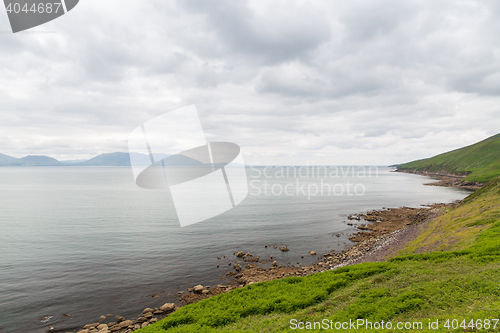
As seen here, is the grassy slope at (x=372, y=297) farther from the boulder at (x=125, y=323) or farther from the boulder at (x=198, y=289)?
the boulder at (x=198, y=289)

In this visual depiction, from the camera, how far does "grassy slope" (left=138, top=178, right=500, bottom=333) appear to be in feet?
45.2

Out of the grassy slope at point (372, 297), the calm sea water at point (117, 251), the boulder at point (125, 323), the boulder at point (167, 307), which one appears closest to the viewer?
the grassy slope at point (372, 297)

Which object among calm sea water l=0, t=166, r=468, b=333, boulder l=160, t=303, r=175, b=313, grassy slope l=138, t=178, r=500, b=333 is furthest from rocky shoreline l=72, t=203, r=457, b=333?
grassy slope l=138, t=178, r=500, b=333

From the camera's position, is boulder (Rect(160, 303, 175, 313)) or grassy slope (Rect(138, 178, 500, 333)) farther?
boulder (Rect(160, 303, 175, 313))

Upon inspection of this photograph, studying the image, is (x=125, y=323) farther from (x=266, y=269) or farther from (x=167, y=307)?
(x=266, y=269)

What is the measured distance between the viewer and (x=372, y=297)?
52.9 feet

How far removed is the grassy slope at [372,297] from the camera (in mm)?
13773

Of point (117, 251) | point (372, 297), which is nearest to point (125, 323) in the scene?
point (372, 297)

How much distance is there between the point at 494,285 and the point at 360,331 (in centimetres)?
945

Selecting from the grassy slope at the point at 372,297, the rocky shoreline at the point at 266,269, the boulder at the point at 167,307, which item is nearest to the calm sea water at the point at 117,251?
the rocky shoreline at the point at 266,269

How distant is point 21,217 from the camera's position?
59688mm

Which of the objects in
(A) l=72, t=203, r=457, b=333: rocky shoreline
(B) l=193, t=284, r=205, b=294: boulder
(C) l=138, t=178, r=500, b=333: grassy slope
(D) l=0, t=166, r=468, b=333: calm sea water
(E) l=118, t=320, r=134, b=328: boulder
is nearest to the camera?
(C) l=138, t=178, r=500, b=333: grassy slope

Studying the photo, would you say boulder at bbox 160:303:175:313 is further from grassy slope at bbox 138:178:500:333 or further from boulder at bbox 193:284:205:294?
grassy slope at bbox 138:178:500:333

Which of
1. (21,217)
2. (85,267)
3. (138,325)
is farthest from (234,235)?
(21,217)
